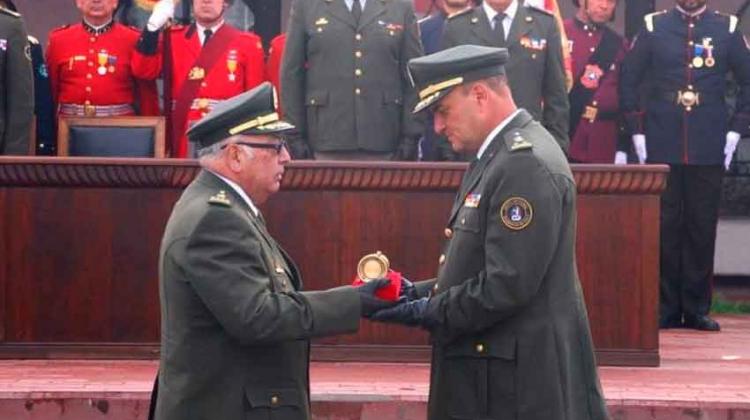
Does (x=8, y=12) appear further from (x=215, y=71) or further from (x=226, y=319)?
(x=226, y=319)

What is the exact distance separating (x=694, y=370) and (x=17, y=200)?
3396mm

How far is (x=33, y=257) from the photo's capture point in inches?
338

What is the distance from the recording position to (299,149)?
9422 millimetres

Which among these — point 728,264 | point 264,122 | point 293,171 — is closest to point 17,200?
point 293,171

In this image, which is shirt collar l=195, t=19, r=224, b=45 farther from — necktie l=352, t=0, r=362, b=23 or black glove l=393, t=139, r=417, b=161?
black glove l=393, t=139, r=417, b=161

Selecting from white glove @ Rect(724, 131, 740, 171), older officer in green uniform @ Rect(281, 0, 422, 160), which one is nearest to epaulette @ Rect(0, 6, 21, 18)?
older officer in green uniform @ Rect(281, 0, 422, 160)

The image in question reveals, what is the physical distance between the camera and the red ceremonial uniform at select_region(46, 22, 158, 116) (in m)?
10.1

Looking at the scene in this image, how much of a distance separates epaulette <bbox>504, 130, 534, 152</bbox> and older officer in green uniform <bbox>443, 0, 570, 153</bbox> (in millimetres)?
4460

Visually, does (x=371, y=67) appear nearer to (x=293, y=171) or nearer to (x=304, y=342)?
(x=293, y=171)

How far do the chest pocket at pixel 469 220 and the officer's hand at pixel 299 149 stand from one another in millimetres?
4384

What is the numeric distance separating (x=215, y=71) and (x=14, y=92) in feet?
3.83

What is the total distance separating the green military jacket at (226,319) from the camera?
15.3ft

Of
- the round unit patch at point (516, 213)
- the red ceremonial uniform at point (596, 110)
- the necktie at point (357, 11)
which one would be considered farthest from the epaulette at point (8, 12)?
the round unit patch at point (516, 213)

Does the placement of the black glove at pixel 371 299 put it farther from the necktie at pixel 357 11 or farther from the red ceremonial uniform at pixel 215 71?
the red ceremonial uniform at pixel 215 71
